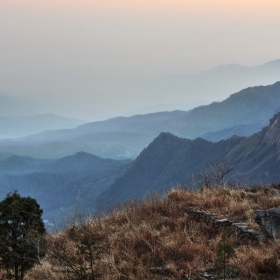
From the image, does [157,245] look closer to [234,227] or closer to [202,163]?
[234,227]

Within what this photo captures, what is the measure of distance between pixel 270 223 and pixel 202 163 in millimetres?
155559

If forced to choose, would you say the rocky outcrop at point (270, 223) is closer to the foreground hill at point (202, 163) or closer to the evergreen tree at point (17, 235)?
the evergreen tree at point (17, 235)

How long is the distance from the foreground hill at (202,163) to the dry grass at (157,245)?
296ft

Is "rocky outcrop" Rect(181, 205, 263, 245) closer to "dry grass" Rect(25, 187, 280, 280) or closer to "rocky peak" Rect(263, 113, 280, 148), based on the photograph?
"dry grass" Rect(25, 187, 280, 280)

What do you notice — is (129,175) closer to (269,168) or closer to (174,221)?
(269,168)

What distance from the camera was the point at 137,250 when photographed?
5.91 metres

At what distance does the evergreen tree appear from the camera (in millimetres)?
5152

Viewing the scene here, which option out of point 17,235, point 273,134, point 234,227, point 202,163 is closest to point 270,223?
point 234,227

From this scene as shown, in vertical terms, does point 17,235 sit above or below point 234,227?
above

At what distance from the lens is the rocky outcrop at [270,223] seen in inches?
230

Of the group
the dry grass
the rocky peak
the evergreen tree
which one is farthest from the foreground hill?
the evergreen tree

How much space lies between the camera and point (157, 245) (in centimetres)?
587

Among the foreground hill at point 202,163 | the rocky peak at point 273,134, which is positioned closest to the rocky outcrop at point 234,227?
the foreground hill at point 202,163

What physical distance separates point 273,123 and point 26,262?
142 metres
